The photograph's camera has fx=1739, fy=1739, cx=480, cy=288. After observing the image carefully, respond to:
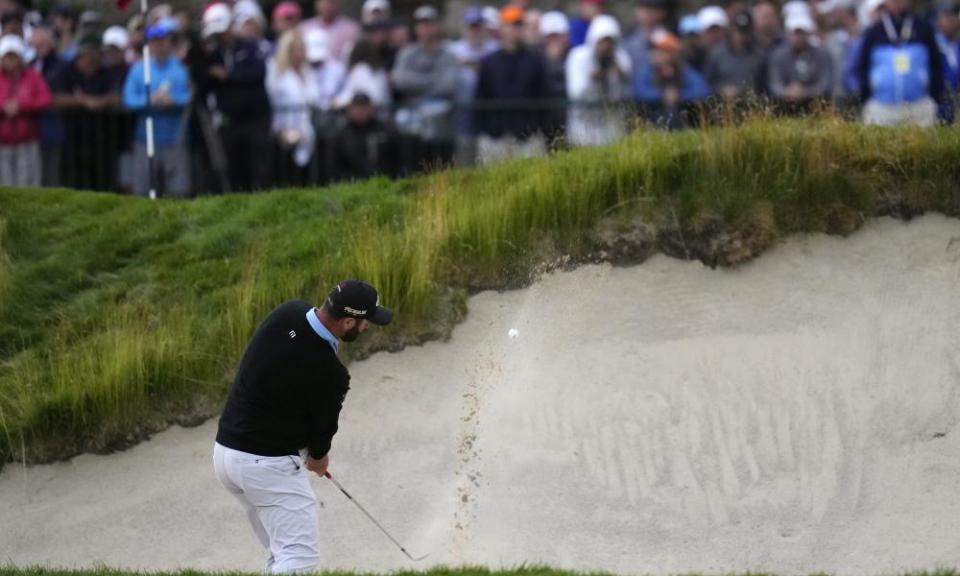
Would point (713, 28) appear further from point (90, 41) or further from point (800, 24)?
point (90, 41)

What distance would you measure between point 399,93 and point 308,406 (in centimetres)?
806

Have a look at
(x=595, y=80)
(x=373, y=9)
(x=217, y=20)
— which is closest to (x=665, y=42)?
(x=595, y=80)

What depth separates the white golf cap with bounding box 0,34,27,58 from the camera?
1805 centimetres

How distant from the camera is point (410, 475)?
1286 centimetres

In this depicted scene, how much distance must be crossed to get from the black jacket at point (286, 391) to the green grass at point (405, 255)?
2.98 m

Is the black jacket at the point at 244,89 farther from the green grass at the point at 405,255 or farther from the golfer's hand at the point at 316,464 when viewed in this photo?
the golfer's hand at the point at 316,464

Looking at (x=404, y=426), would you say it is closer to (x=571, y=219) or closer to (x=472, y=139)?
(x=571, y=219)

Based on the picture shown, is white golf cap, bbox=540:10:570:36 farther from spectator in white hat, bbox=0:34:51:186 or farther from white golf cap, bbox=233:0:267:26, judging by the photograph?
spectator in white hat, bbox=0:34:51:186

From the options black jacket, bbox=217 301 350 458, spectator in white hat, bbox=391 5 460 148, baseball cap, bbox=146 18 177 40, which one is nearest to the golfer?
black jacket, bbox=217 301 350 458

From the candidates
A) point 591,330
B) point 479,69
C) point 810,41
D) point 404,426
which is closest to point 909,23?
point 810,41

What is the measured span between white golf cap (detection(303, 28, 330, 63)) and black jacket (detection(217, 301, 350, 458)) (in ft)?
27.1

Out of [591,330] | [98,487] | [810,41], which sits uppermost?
[810,41]

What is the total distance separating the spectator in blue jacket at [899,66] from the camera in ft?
55.1

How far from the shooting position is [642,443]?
42.4ft
